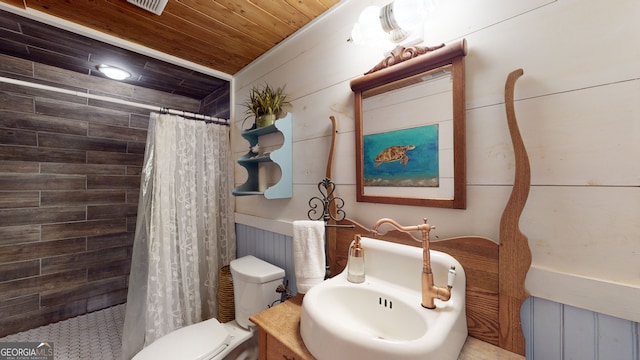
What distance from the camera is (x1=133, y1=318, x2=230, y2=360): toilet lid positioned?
43.9 inches

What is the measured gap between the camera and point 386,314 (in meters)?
0.84

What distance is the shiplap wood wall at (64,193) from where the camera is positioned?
1.78m

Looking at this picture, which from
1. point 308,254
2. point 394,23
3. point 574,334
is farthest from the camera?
point 308,254

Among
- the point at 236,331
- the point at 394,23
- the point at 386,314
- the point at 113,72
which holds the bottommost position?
the point at 236,331

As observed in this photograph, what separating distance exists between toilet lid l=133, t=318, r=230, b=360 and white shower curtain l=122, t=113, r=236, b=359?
374 millimetres

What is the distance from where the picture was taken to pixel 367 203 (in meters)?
1.09

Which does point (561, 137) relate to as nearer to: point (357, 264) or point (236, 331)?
point (357, 264)

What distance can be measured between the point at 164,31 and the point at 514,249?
2016 mm

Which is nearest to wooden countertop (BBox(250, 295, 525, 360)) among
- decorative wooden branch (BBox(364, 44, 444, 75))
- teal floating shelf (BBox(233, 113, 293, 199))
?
teal floating shelf (BBox(233, 113, 293, 199))

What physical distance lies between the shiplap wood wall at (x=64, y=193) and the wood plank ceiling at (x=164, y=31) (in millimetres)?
321

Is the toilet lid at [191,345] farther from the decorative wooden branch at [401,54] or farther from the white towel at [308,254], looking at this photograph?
the decorative wooden branch at [401,54]

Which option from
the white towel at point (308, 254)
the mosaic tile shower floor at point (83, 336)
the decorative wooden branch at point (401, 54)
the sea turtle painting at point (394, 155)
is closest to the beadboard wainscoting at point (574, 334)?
the sea turtle painting at point (394, 155)

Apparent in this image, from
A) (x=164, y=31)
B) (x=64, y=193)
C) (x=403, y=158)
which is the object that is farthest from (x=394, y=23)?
(x=64, y=193)

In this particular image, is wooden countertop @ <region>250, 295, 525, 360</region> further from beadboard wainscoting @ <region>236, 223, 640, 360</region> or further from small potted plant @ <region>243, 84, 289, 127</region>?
small potted plant @ <region>243, 84, 289, 127</region>
